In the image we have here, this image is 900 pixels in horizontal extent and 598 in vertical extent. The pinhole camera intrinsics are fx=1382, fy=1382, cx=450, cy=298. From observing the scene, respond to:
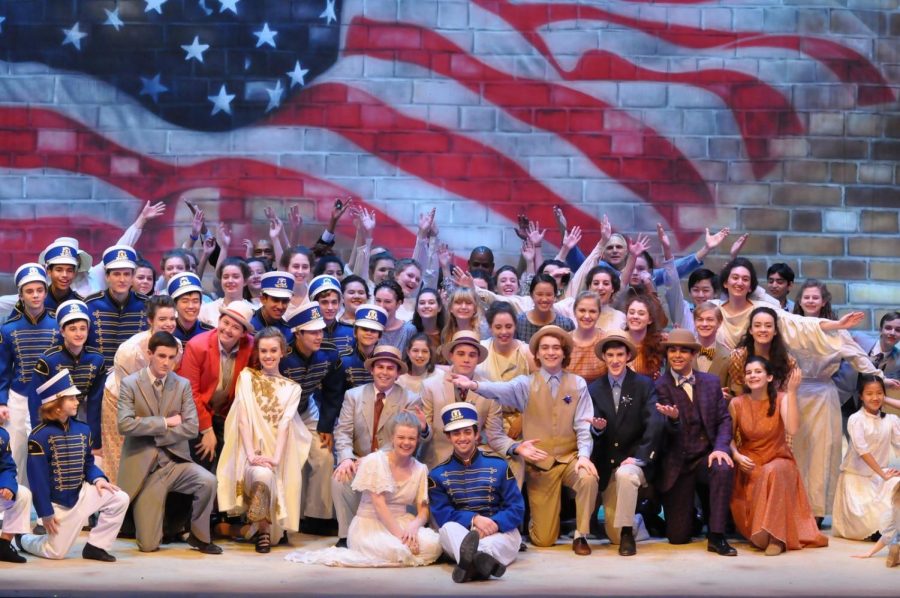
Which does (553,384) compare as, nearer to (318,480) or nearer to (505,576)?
(505,576)

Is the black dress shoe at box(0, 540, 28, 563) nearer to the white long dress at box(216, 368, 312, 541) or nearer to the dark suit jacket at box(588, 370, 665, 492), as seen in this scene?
the white long dress at box(216, 368, 312, 541)

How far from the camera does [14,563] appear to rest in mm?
6441

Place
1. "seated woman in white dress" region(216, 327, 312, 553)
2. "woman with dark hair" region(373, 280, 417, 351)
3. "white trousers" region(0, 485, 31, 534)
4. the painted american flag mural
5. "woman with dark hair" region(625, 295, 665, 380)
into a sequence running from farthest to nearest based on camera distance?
the painted american flag mural < "woman with dark hair" region(373, 280, 417, 351) < "woman with dark hair" region(625, 295, 665, 380) < "seated woman in white dress" region(216, 327, 312, 553) < "white trousers" region(0, 485, 31, 534)

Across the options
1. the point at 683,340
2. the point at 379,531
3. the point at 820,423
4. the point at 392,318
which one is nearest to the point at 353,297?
the point at 392,318

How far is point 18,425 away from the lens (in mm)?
7199

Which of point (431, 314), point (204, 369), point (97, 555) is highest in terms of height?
point (431, 314)

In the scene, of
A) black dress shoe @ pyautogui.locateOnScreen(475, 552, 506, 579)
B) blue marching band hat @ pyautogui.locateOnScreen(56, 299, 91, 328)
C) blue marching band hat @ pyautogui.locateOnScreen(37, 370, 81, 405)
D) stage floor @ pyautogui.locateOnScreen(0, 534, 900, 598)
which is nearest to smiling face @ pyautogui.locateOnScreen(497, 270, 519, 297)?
stage floor @ pyautogui.locateOnScreen(0, 534, 900, 598)

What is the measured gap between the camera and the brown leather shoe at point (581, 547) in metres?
6.88

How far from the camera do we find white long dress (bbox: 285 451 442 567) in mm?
6578

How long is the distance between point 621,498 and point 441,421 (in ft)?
3.28

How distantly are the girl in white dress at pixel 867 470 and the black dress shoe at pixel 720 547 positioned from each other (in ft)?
2.48

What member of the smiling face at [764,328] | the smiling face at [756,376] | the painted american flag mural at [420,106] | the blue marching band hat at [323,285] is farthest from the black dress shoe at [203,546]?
the painted american flag mural at [420,106]

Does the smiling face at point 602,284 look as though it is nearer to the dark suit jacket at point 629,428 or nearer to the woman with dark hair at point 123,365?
the dark suit jacket at point 629,428

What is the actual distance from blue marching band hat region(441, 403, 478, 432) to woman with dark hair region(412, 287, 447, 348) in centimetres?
104
